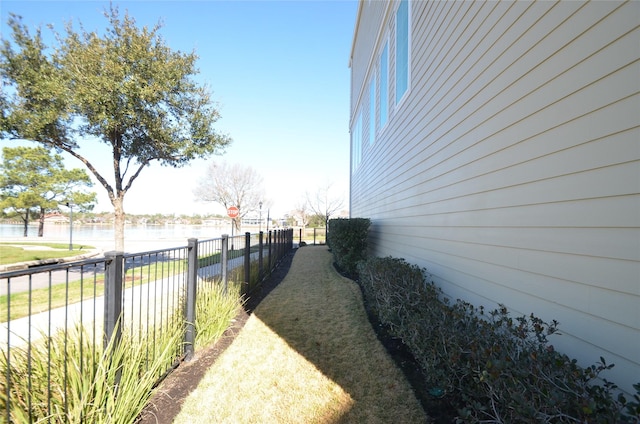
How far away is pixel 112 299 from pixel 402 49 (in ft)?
21.0

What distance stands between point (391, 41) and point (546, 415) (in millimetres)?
7664

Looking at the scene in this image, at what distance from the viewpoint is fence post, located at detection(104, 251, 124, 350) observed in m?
2.39

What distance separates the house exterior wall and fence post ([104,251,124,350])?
10.3 ft

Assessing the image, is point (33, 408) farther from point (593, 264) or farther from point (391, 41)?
point (391, 41)

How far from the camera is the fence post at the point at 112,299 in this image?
2389 mm

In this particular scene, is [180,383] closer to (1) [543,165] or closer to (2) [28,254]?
(1) [543,165]

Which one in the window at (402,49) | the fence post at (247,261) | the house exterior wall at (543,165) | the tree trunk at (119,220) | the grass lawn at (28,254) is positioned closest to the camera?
the house exterior wall at (543,165)

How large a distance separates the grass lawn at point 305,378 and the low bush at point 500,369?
439 millimetres

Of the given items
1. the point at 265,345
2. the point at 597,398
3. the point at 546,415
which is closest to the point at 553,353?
the point at 597,398

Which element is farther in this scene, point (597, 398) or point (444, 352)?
point (444, 352)

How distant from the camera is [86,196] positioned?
97.3ft

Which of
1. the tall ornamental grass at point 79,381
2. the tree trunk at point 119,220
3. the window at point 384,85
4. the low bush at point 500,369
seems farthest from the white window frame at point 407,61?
the tree trunk at point 119,220

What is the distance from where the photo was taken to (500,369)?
180 centimetres

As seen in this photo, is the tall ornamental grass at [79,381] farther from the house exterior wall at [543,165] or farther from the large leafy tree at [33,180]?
the large leafy tree at [33,180]
